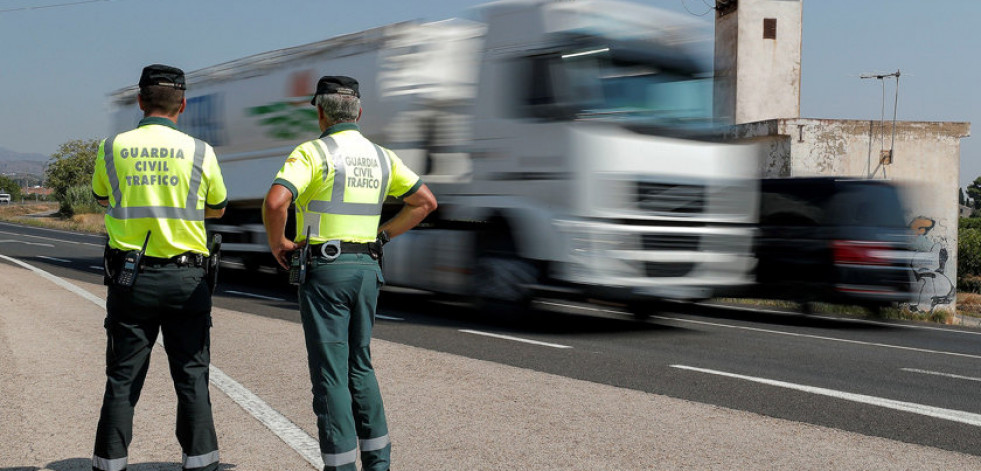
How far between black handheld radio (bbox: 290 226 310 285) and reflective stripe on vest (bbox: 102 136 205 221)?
1.48 ft

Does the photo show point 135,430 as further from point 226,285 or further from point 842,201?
point 226,285

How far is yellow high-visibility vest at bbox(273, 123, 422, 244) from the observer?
3877mm

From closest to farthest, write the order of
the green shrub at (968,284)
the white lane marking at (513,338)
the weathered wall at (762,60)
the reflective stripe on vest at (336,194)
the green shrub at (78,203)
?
the reflective stripe on vest at (336,194), the white lane marking at (513,338), the weathered wall at (762,60), the green shrub at (968,284), the green shrub at (78,203)

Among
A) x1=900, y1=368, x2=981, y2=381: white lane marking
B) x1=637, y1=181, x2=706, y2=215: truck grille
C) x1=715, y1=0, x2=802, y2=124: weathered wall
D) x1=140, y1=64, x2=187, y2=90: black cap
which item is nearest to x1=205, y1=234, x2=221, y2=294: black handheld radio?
x1=140, y1=64, x2=187, y2=90: black cap

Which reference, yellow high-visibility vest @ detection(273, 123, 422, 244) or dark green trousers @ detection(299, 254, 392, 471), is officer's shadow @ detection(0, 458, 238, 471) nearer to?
dark green trousers @ detection(299, 254, 392, 471)

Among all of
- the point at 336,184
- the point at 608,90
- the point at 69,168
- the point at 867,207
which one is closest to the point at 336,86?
the point at 336,184

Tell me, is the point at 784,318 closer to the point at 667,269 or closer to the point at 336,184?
the point at 667,269

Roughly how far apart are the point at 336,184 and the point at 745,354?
600 cm

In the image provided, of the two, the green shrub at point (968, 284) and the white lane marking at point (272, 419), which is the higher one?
the white lane marking at point (272, 419)

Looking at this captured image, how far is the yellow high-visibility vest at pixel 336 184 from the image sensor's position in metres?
3.88

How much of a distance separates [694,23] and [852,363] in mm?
4079

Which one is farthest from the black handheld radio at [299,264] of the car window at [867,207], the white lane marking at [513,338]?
the car window at [867,207]

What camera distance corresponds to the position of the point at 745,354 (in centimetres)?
896

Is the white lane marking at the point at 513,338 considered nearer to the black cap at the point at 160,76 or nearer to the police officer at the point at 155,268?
the police officer at the point at 155,268
